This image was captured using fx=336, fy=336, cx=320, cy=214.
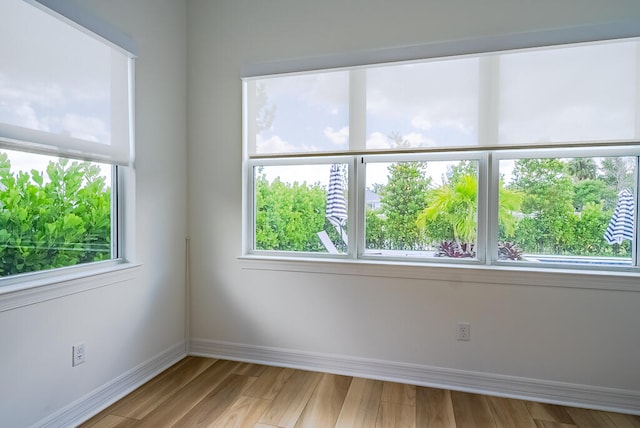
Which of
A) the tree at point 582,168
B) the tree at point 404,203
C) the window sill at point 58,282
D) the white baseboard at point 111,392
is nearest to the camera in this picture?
the window sill at point 58,282

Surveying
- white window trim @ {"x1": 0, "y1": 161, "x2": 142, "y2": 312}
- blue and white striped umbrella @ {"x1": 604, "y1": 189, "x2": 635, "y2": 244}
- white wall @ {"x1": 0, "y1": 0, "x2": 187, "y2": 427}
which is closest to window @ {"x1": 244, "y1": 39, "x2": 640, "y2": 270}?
blue and white striped umbrella @ {"x1": 604, "y1": 189, "x2": 635, "y2": 244}

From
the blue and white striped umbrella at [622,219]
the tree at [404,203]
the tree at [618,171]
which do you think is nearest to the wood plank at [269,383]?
the tree at [404,203]

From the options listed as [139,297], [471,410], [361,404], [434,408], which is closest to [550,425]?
[471,410]

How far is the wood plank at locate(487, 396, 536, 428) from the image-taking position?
1880 millimetres

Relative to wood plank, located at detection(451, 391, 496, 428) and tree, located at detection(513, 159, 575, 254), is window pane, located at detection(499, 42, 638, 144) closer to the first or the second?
tree, located at detection(513, 159, 575, 254)

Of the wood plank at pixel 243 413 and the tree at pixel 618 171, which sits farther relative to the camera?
the tree at pixel 618 171

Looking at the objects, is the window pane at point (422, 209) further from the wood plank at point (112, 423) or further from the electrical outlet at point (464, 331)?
the wood plank at point (112, 423)

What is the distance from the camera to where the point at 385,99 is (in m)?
2.39

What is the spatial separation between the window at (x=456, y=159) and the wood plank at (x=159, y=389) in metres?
1.01

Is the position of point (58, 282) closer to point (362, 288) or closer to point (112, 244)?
point (112, 244)

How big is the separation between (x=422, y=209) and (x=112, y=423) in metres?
2.29

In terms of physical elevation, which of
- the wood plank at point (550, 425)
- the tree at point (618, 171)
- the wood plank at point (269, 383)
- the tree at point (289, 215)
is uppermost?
the tree at point (618, 171)

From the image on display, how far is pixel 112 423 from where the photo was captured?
1.86 meters

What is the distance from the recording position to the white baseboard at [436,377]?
2.04 m
